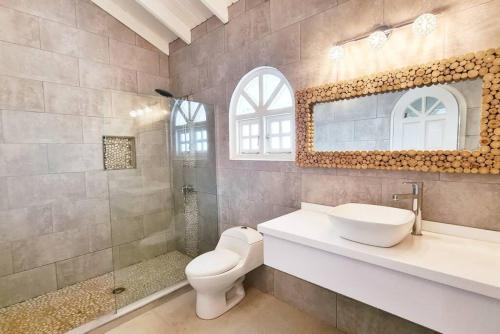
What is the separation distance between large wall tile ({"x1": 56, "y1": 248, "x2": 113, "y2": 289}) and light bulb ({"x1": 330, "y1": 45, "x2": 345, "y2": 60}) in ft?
9.43

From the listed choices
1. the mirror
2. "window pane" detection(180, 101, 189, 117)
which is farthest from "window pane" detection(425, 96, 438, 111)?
"window pane" detection(180, 101, 189, 117)

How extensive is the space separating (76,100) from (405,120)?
2.86m

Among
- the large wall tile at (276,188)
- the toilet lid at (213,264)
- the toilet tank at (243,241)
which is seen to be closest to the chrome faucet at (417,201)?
the large wall tile at (276,188)

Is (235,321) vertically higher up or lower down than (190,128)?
lower down

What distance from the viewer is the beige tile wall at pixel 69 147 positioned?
2102 millimetres

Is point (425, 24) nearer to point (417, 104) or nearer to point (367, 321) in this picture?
point (417, 104)

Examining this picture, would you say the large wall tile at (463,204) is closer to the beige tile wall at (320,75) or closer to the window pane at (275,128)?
the beige tile wall at (320,75)

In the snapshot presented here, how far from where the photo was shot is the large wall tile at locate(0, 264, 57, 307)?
6.83 ft

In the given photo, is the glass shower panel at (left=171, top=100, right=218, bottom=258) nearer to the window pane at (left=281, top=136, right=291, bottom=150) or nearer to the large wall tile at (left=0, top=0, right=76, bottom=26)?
the window pane at (left=281, top=136, right=291, bottom=150)

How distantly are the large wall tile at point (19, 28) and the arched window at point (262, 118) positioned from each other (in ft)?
6.10

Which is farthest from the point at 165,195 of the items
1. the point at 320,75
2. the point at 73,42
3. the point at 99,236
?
the point at 320,75

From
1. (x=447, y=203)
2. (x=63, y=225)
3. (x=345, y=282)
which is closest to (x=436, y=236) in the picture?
(x=447, y=203)

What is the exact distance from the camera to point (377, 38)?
54.8 inches

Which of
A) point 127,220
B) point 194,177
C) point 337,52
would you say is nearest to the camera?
point 337,52
